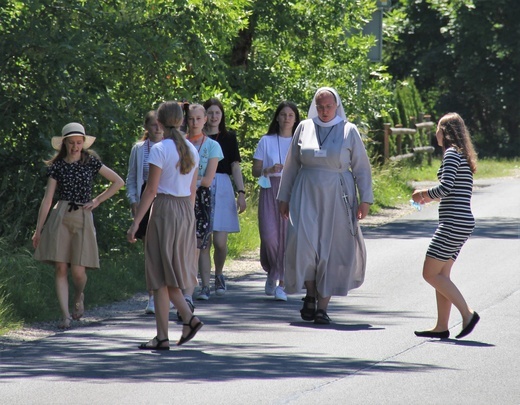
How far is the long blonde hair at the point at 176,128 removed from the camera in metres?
9.16

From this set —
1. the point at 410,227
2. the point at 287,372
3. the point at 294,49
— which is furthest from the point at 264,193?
the point at 294,49

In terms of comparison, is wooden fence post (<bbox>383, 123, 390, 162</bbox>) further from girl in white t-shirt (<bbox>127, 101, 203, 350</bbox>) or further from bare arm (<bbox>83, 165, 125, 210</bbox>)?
girl in white t-shirt (<bbox>127, 101, 203, 350</bbox>)

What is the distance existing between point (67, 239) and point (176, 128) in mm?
2017

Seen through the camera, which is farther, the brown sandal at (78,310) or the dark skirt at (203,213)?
the dark skirt at (203,213)

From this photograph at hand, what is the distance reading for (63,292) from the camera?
1061 cm

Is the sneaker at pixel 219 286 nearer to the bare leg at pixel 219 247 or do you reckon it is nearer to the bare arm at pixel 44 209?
the bare leg at pixel 219 247

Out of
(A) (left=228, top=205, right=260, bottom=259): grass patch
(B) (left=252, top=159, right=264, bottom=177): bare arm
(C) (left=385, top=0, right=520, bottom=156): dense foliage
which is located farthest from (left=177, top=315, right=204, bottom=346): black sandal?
(C) (left=385, top=0, right=520, bottom=156): dense foliage

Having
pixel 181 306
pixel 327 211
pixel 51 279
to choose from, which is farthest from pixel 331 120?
pixel 51 279

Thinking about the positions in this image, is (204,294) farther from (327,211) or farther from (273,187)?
(327,211)

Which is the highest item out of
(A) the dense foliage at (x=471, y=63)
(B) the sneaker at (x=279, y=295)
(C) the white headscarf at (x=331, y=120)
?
(A) the dense foliage at (x=471, y=63)

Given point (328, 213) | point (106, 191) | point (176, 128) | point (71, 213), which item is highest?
point (176, 128)

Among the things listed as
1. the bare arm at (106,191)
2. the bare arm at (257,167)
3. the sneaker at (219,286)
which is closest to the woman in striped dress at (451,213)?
the bare arm at (106,191)

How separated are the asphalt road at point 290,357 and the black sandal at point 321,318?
0.10 meters

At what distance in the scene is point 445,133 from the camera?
9.77 metres
